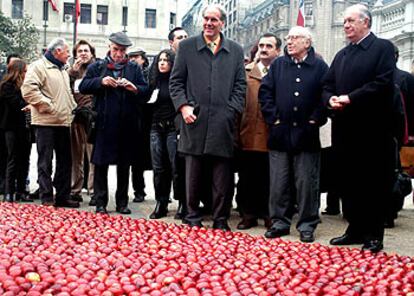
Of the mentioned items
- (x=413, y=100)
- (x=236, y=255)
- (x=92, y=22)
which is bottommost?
(x=236, y=255)

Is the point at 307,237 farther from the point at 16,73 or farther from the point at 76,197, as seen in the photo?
the point at 16,73

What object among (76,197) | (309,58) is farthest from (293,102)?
(76,197)

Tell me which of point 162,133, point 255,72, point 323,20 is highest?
point 323,20

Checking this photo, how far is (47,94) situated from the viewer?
7441mm

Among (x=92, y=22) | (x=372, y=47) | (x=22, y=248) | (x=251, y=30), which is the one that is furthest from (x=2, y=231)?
(x=251, y=30)

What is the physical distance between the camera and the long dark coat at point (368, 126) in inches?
214

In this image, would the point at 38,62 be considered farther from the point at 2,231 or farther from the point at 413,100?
the point at 413,100

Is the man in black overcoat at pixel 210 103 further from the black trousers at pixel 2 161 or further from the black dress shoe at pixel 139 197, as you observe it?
the black trousers at pixel 2 161

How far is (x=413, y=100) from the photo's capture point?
23.6 feet

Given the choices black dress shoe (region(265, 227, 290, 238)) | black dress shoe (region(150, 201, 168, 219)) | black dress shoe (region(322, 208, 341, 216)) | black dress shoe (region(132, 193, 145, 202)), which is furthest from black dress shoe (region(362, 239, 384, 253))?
black dress shoe (region(132, 193, 145, 202))

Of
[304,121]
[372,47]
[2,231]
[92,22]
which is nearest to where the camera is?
[2,231]

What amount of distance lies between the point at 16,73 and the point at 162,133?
2.31m

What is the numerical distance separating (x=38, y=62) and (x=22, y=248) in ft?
11.7

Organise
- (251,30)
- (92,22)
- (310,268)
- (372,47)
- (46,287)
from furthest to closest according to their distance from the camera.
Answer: (251,30)
(92,22)
(372,47)
(310,268)
(46,287)
